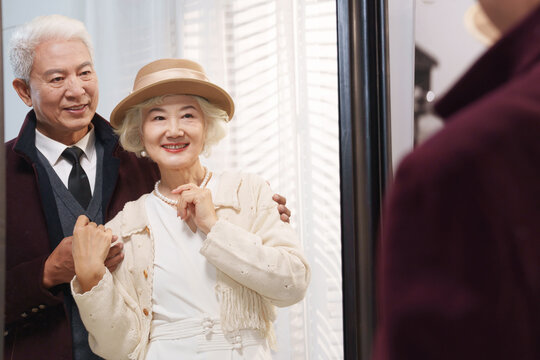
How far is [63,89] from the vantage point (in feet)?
5.16

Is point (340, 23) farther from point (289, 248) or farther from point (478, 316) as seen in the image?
point (478, 316)

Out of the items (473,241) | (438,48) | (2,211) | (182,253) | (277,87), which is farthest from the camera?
(277,87)

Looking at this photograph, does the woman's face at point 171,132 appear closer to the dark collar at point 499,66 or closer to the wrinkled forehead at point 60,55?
the wrinkled forehead at point 60,55

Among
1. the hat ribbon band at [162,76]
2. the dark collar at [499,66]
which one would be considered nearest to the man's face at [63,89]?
the hat ribbon band at [162,76]

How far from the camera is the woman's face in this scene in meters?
1.60

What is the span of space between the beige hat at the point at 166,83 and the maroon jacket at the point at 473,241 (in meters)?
1.19

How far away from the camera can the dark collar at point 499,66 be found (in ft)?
1.72

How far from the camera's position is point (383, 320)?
510mm

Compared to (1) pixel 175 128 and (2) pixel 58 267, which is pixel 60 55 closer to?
(1) pixel 175 128

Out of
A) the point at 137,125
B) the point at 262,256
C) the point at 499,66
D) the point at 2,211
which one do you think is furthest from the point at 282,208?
the point at 499,66

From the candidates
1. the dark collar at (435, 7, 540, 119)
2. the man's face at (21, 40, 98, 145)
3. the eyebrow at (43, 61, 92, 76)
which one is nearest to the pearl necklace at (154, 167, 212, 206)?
the man's face at (21, 40, 98, 145)

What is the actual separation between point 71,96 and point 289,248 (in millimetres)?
617

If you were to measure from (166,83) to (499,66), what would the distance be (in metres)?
1.15

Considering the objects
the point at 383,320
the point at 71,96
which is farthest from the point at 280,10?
the point at 383,320
